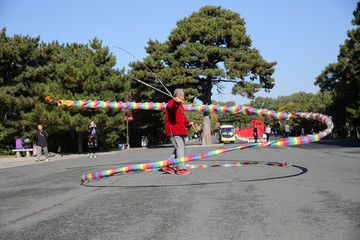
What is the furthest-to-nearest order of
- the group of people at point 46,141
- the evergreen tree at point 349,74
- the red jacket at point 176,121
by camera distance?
1. the evergreen tree at point 349,74
2. the group of people at point 46,141
3. the red jacket at point 176,121

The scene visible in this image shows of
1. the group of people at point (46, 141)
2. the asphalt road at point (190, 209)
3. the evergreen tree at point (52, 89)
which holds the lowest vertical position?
the asphalt road at point (190, 209)

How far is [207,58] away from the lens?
123 feet

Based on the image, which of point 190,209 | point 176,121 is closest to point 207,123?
point 176,121

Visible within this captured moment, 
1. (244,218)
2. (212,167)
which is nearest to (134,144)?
(212,167)

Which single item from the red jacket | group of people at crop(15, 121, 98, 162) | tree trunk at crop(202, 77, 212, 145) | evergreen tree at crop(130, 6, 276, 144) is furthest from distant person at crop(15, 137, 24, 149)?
the red jacket

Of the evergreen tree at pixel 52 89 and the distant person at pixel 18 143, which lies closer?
the evergreen tree at pixel 52 89

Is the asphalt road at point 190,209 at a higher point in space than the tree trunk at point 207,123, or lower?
lower

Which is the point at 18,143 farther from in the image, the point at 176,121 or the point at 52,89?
the point at 176,121

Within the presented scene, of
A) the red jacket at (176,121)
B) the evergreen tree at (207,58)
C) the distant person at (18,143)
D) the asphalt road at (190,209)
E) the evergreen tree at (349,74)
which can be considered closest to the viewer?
the asphalt road at (190,209)

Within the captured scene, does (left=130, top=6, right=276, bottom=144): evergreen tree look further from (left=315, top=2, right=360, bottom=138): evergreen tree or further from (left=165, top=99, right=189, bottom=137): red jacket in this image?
(left=165, top=99, right=189, bottom=137): red jacket

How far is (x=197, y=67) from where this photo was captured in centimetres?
3934

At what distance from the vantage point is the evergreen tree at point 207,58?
37.3 metres

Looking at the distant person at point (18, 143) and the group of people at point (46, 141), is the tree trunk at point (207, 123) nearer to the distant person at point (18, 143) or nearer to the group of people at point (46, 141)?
the distant person at point (18, 143)

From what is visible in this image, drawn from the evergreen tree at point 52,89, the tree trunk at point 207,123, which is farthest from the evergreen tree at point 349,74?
the evergreen tree at point 52,89
